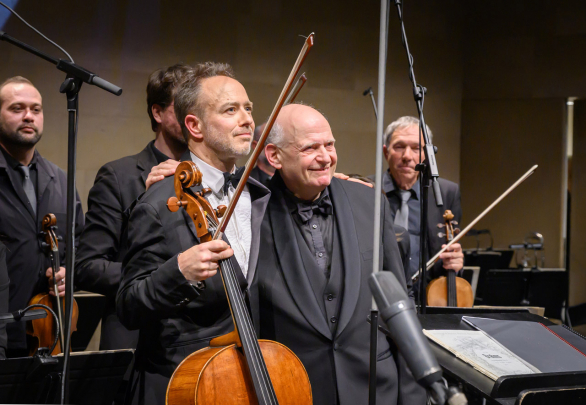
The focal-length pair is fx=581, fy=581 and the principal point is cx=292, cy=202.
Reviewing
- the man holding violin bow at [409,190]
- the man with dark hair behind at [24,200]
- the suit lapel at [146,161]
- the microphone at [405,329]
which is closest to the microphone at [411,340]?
the microphone at [405,329]

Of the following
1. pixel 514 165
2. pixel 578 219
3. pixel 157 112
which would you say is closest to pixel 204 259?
pixel 157 112

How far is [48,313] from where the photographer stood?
2.34 m

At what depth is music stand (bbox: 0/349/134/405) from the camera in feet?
5.17

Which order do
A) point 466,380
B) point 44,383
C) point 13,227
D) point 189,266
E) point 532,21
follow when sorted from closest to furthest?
point 466,380
point 189,266
point 44,383
point 13,227
point 532,21

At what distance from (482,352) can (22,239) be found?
204cm

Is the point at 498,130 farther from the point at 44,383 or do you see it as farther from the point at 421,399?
the point at 44,383

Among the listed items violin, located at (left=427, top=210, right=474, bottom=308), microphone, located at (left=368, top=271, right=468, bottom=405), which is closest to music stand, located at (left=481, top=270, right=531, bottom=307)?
violin, located at (left=427, top=210, right=474, bottom=308)

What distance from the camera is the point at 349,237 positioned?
1.76m

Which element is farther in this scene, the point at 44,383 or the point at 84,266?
the point at 84,266

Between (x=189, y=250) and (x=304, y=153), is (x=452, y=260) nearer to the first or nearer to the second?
(x=304, y=153)

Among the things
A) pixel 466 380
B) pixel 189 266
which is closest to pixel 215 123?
pixel 189 266

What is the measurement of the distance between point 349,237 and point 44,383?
0.96 metres

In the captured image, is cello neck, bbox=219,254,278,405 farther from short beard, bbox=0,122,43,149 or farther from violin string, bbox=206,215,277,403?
short beard, bbox=0,122,43,149

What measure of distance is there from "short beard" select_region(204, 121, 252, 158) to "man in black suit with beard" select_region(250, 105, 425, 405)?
13 centimetres
